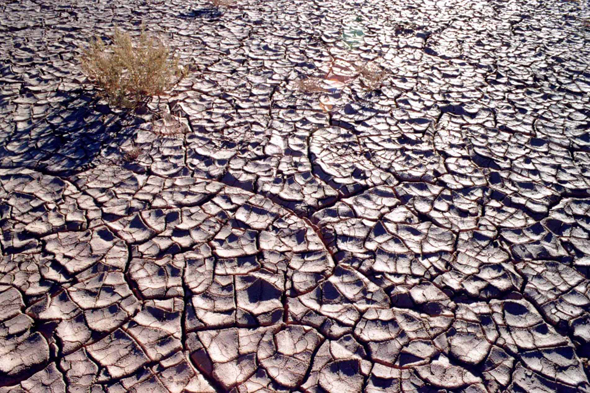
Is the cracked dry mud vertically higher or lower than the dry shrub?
lower

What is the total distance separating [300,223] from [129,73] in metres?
2.22

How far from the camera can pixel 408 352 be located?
1917mm

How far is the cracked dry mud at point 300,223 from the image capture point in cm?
189

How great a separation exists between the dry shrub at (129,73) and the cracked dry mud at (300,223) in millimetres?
150

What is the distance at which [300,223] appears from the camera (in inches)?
100

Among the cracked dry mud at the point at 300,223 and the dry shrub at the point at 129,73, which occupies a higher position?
the dry shrub at the point at 129,73

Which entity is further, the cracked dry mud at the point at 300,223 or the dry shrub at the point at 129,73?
the dry shrub at the point at 129,73

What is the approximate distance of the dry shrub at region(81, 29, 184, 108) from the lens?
Answer: 349 cm

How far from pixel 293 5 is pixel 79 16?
98.5 inches

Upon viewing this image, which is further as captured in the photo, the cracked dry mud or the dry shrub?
the dry shrub

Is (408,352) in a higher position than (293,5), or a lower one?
lower

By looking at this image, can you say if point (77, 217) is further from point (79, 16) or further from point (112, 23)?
point (79, 16)

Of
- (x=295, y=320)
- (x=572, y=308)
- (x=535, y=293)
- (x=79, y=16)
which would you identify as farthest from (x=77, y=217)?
(x=79, y=16)

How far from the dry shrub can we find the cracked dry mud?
0.49 ft
